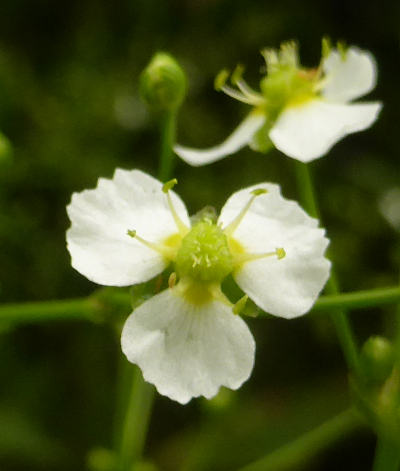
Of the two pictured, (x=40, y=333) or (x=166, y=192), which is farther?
(x=40, y=333)

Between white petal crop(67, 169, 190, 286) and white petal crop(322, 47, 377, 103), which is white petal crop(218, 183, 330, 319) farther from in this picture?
white petal crop(322, 47, 377, 103)

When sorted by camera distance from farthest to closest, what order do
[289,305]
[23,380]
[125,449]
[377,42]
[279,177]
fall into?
[377,42] → [279,177] → [23,380] → [125,449] → [289,305]

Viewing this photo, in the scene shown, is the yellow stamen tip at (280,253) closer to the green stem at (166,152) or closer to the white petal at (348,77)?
the green stem at (166,152)

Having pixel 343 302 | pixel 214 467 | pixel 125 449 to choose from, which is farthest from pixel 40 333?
pixel 343 302

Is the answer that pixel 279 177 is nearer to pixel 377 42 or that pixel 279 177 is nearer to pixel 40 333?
pixel 377 42

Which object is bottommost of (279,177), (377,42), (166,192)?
(166,192)

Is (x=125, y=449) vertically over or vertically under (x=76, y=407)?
under

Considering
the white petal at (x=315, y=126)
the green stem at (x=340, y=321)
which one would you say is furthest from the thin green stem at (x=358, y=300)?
the white petal at (x=315, y=126)
